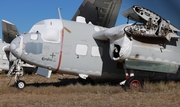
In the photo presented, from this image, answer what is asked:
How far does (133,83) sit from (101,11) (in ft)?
20.9

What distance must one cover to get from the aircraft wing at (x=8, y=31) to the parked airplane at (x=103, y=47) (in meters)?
12.5

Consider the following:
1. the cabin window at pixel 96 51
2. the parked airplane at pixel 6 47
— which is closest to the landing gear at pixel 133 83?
the cabin window at pixel 96 51

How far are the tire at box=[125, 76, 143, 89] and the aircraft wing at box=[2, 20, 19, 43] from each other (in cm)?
1540

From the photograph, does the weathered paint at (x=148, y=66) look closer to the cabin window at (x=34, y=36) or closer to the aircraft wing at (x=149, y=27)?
the aircraft wing at (x=149, y=27)

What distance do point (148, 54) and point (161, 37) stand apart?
904 millimetres

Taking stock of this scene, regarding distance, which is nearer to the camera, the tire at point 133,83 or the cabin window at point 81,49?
the tire at point 133,83

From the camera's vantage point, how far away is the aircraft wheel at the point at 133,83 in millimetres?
10914

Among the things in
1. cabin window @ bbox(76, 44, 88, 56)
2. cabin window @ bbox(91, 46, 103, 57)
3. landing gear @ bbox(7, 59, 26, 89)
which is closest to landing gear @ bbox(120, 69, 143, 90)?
cabin window @ bbox(91, 46, 103, 57)

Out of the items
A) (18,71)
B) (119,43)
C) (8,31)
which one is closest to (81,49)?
(119,43)

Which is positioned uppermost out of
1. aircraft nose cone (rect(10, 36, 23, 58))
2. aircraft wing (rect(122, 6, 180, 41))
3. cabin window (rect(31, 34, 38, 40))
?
aircraft wing (rect(122, 6, 180, 41))

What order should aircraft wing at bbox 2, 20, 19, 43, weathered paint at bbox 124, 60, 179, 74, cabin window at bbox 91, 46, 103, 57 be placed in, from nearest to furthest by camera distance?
weathered paint at bbox 124, 60, 179, 74
cabin window at bbox 91, 46, 103, 57
aircraft wing at bbox 2, 20, 19, 43

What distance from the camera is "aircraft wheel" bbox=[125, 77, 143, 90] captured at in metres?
10.9

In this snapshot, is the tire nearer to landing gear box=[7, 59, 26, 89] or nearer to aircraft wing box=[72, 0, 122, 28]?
landing gear box=[7, 59, 26, 89]

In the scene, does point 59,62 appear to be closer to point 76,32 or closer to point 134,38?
point 76,32
